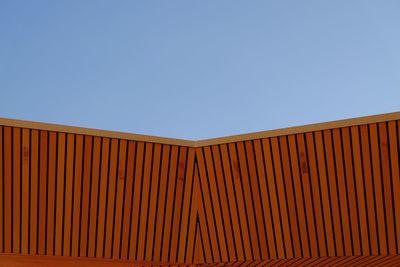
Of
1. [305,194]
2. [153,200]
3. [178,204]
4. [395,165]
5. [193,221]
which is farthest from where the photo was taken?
[193,221]

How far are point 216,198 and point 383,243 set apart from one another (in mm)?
2527

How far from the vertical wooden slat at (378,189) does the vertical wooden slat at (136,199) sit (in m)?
3.31

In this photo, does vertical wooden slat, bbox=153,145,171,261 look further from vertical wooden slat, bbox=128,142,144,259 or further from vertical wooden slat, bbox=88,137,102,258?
vertical wooden slat, bbox=88,137,102,258

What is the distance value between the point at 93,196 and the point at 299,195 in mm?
3021

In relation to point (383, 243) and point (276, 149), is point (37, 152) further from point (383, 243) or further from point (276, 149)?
point (383, 243)

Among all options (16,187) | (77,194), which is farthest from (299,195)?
(16,187)

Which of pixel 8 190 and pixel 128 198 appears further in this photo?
pixel 128 198

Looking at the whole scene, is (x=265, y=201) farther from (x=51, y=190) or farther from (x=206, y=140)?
(x=51, y=190)

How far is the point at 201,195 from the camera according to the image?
26.1ft

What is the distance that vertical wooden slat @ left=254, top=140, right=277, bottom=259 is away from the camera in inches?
299

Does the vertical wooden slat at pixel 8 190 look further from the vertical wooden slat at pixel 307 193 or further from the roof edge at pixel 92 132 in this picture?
the vertical wooden slat at pixel 307 193

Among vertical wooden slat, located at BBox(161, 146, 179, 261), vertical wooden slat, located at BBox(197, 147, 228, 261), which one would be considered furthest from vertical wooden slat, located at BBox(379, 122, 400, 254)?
vertical wooden slat, located at BBox(161, 146, 179, 261)

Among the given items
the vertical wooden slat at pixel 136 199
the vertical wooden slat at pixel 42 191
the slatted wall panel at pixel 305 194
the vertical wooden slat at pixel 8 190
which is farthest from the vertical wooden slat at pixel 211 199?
the vertical wooden slat at pixel 8 190

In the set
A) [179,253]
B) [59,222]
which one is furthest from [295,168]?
[59,222]
